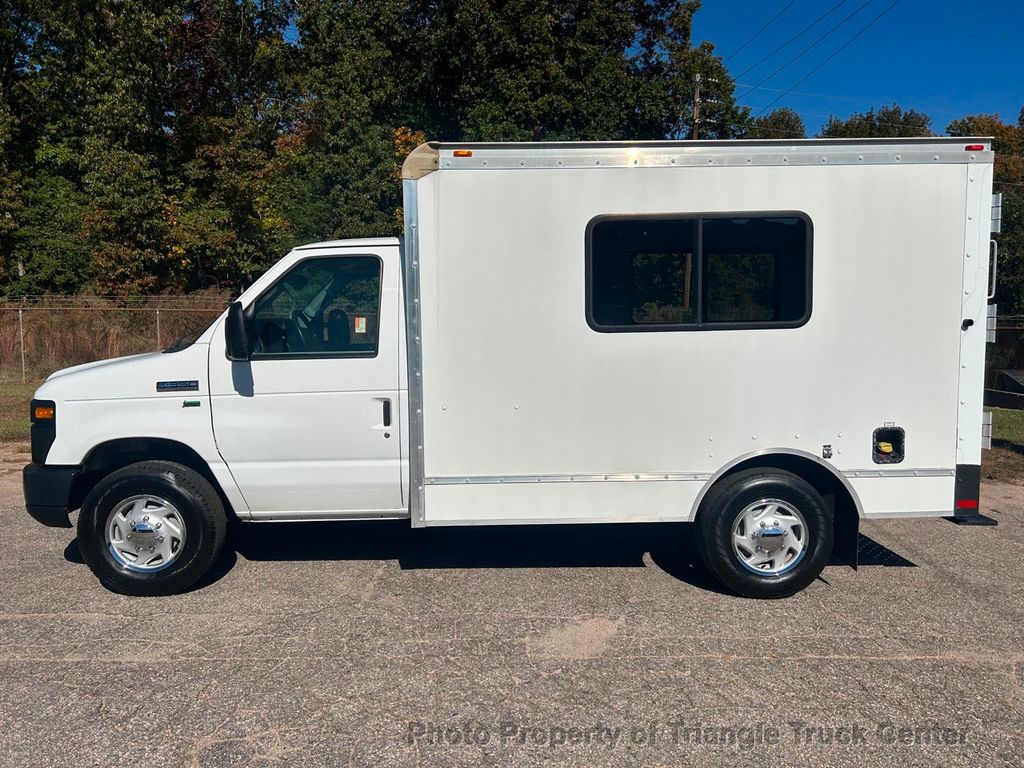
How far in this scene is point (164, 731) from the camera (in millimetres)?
3754

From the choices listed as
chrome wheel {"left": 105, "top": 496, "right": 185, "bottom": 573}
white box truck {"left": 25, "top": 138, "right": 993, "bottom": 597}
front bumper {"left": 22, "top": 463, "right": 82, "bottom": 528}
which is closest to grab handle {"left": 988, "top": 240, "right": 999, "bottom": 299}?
white box truck {"left": 25, "top": 138, "right": 993, "bottom": 597}

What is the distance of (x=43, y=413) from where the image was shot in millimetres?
5301

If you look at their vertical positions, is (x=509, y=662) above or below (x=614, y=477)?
below

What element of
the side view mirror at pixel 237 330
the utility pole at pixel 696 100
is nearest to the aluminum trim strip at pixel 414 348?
the side view mirror at pixel 237 330

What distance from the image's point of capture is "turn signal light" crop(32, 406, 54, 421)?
17.4ft

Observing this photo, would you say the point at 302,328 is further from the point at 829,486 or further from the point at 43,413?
the point at 829,486

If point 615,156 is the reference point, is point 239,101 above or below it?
above

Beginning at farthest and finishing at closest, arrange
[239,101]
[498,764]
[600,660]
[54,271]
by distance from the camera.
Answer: [239,101] < [54,271] < [600,660] < [498,764]

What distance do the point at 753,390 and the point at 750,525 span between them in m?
0.85

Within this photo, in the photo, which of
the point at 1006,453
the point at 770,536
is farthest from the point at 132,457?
the point at 1006,453

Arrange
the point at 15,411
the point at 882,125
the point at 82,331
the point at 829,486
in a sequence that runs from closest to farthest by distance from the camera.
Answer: the point at 829,486 < the point at 15,411 < the point at 82,331 < the point at 882,125

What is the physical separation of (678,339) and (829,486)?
4.57 feet

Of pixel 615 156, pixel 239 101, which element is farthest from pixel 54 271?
pixel 615 156

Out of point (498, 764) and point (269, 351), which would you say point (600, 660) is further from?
point (269, 351)
